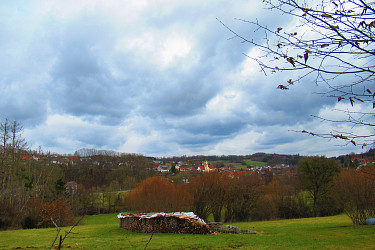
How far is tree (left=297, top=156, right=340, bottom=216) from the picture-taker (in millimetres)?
37375

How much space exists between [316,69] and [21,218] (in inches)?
1149

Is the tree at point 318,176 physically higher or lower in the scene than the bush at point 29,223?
higher

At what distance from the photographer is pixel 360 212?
18.9 m

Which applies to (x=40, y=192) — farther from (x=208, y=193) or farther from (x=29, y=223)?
(x=208, y=193)

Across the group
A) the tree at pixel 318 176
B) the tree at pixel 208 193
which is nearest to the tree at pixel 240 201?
the tree at pixel 208 193

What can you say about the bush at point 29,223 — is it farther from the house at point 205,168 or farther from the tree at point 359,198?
the tree at point 359,198

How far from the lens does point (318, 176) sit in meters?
37.8

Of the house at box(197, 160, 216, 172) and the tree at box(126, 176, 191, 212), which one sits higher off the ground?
the house at box(197, 160, 216, 172)

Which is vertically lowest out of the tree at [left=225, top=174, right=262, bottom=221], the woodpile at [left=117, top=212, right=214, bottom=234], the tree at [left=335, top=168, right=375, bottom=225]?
the tree at [left=225, top=174, right=262, bottom=221]

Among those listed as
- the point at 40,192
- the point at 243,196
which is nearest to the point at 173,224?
the point at 243,196

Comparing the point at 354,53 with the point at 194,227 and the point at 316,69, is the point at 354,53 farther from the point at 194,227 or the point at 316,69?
the point at 194,227

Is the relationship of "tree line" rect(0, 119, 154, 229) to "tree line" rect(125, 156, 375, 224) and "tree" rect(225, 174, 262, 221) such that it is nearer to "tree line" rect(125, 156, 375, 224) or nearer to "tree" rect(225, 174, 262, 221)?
"tree line" rect(125, 156, 375, 224)

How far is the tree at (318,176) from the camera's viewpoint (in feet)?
123

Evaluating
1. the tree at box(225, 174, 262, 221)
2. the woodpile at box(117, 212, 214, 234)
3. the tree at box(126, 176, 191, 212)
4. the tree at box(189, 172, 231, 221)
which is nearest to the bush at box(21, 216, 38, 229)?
the tree at box(126, 176, 191, 212)
